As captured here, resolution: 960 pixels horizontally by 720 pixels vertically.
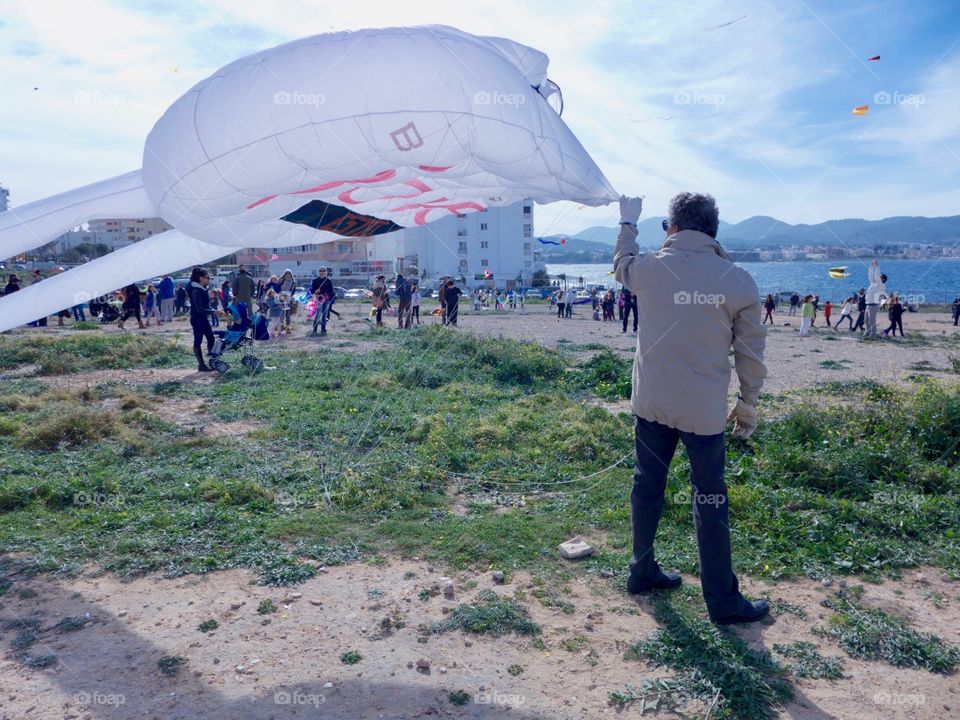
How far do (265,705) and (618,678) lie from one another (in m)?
1.73

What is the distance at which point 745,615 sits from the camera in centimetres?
370

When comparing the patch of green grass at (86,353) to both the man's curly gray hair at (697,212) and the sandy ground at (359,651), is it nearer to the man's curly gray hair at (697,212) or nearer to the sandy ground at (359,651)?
the sandy ground at (359,651)

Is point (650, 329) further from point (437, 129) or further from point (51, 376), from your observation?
point (51, 376)

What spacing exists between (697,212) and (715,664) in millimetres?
2414

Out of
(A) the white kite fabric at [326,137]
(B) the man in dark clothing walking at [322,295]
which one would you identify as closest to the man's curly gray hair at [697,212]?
(A) the white kite fabric at [326,137]

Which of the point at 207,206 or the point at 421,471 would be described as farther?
the point at 421,471

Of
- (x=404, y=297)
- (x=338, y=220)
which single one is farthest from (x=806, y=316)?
(x=338, y=220)

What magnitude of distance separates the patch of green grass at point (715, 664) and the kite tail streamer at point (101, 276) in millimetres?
4611

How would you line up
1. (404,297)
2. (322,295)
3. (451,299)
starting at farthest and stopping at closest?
(451,299)
(404,297)
(322,295)

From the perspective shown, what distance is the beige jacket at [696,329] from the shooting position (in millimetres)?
3541

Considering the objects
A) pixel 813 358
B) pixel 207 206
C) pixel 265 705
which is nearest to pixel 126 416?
pixel 207 206

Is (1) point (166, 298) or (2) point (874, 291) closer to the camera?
(2) point (874, 291)

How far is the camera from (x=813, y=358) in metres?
16.0

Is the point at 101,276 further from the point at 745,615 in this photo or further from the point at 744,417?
the point at 745,615
